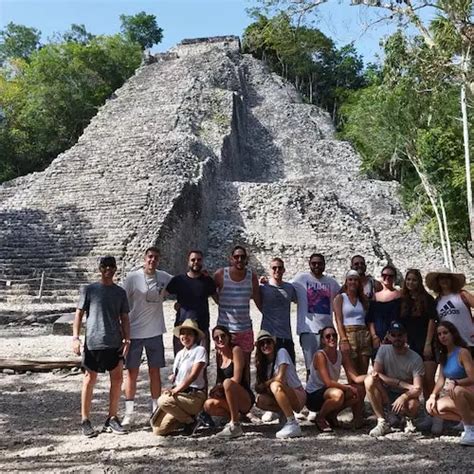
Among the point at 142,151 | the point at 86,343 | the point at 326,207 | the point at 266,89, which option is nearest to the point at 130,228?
the point at 142,151

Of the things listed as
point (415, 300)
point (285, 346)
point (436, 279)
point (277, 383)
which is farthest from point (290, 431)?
point (436, 279)

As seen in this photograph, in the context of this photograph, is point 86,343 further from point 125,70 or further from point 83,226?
point 125,70

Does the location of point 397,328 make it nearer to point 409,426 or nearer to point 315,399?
point 409,426

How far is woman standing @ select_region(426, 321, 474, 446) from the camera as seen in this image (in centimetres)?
389

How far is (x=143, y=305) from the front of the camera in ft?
15.6

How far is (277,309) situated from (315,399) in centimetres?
81

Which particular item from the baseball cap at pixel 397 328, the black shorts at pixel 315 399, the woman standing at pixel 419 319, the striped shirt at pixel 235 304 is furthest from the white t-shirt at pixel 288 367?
the woman standing at pixel 419 319

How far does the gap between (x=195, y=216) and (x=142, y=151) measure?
12.4 feet

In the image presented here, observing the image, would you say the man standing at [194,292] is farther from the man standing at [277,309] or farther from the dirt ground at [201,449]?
the dirt ground at [201,449]

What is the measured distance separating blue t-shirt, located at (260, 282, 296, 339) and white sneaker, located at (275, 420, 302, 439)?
77cm

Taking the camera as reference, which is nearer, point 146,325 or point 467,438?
point 467,438

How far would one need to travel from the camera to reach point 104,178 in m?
16.8

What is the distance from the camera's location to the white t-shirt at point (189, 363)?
14.2ft

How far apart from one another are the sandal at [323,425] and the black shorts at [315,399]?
11 centimetres
